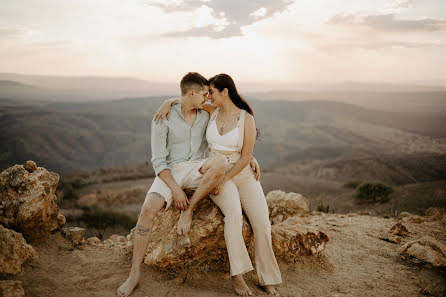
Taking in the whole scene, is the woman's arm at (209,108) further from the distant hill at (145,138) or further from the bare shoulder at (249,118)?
the distant hill at (145,138)

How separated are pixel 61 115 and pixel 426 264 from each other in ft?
230

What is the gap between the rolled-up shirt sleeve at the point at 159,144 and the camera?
3.49 meters

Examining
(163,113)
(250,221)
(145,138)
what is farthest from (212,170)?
(145,138)

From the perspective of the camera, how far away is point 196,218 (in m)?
3.54

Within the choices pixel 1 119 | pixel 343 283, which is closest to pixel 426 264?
pixel 343 283

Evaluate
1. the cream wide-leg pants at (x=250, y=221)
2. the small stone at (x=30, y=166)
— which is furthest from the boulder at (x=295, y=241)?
the small stone at (x=30, y=166)

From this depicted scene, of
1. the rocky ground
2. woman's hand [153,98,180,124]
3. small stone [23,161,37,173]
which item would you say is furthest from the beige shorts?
small stone [23,161,37,173]

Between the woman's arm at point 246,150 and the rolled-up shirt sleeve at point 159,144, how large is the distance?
783 millimetres

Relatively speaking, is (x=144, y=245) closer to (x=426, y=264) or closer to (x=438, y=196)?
(x=426, y=264)

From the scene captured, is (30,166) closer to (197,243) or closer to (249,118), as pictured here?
(197,243)

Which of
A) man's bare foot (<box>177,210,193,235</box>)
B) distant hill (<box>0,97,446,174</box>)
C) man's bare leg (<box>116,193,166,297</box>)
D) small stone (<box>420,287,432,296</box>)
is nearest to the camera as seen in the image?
man's bare leg (<box>116,193,166,297</box>)

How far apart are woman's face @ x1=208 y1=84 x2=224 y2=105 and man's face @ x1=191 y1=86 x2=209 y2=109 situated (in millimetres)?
57

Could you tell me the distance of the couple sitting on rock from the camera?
3188 mm

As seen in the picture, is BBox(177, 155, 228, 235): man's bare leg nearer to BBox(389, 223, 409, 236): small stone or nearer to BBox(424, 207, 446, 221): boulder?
BBox(389, 223, 409, 236): small stone
